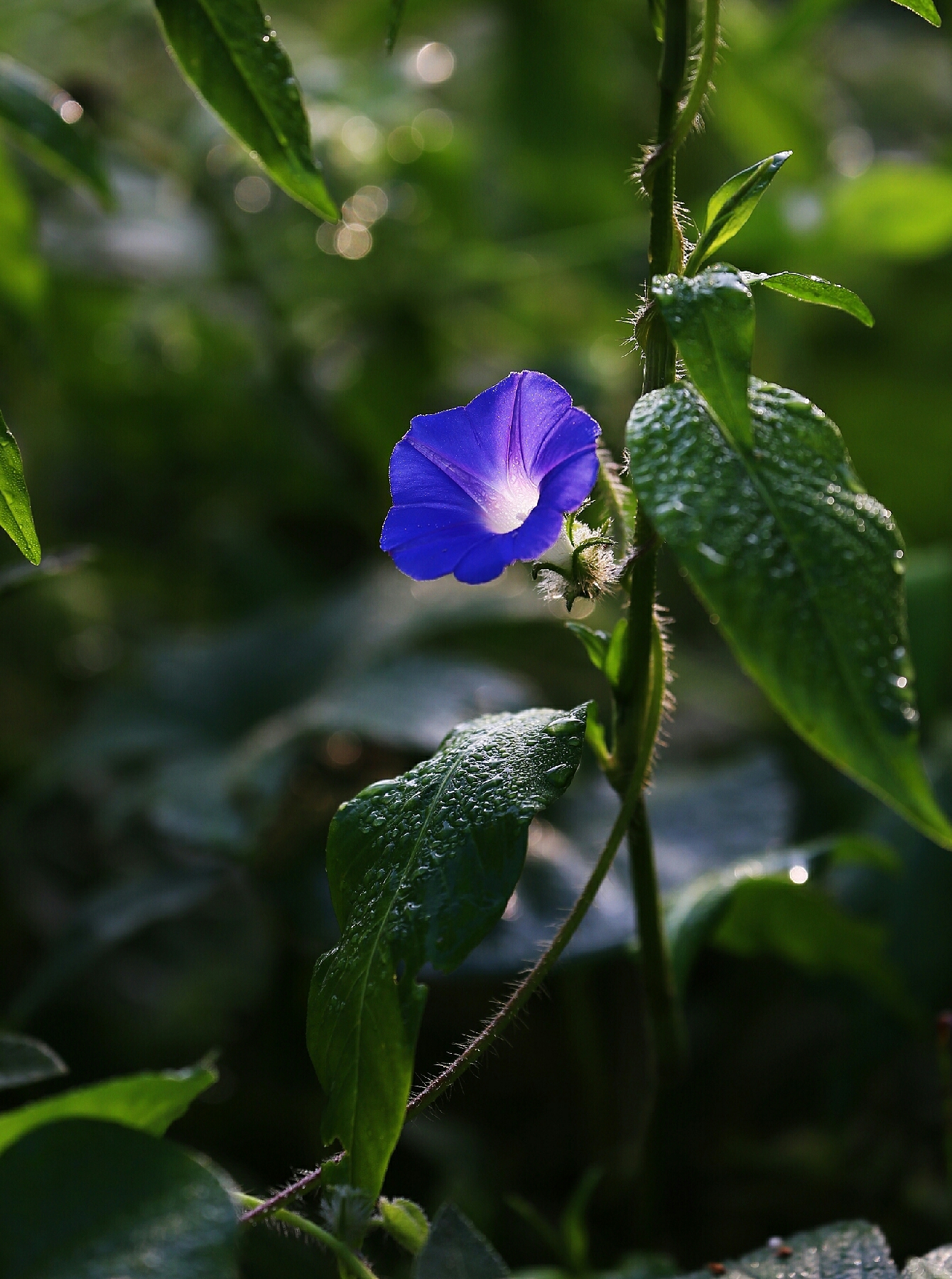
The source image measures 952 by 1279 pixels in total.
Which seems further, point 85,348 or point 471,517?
point 85,348

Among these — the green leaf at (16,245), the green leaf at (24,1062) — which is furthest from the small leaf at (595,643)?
the green leaf at (16,245)

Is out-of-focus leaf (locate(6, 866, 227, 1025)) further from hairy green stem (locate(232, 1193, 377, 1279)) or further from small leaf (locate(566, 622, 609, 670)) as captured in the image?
small leaf (locate(566, 622, 609, 670))

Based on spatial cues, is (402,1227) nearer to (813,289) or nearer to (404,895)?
(404,895)

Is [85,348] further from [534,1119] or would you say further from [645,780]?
[645,780]

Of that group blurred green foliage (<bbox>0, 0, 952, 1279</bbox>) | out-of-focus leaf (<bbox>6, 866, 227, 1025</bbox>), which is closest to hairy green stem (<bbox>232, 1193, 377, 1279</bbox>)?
blurred green foliage (<bbox>0, 0, 952, 1279</bbox>)

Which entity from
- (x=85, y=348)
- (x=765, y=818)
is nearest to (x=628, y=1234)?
(x=765, y=818)

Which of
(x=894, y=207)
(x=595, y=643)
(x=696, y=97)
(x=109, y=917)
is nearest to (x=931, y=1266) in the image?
(x=595, y=643)
